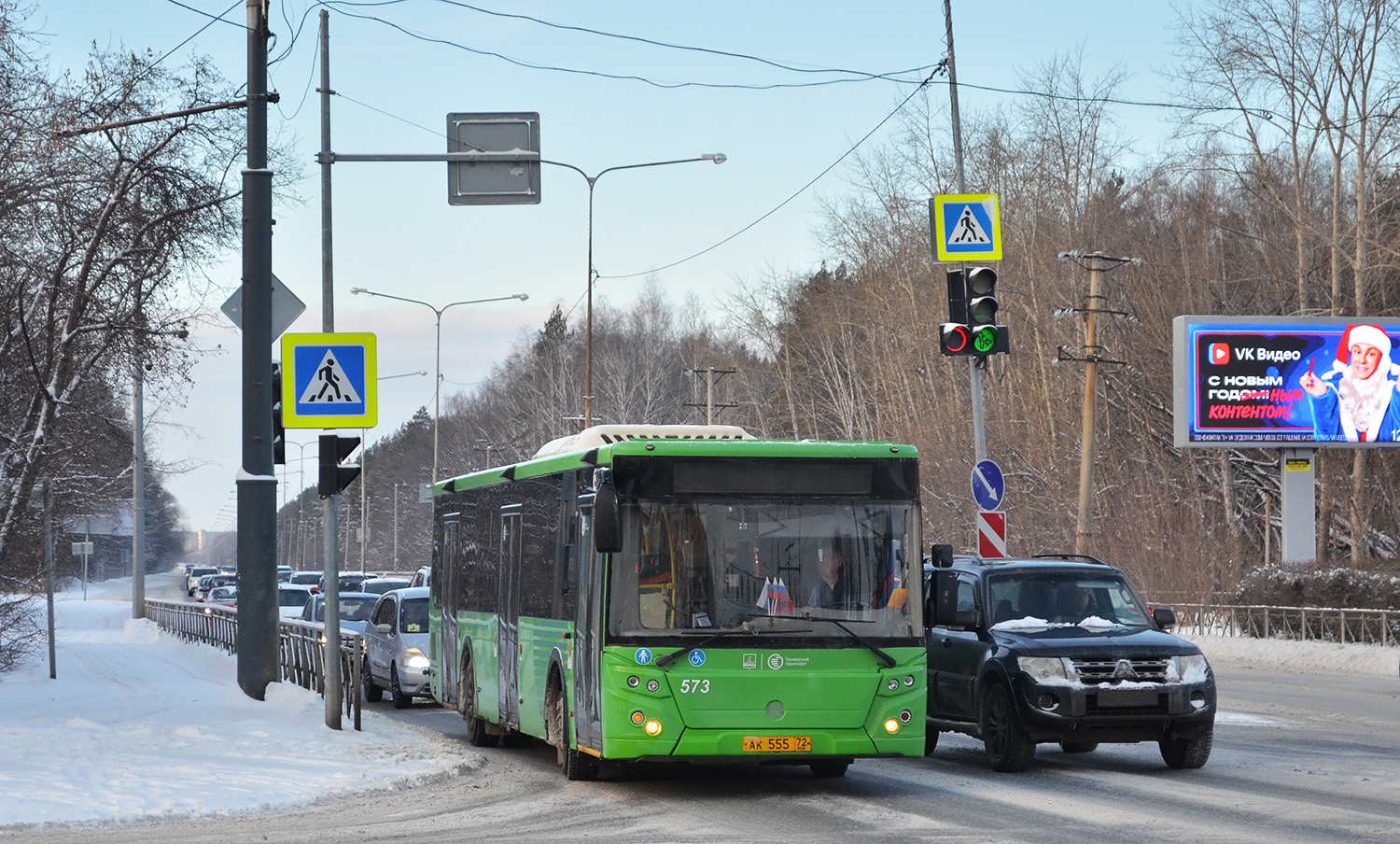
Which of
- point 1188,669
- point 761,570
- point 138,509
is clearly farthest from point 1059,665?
point 138,509

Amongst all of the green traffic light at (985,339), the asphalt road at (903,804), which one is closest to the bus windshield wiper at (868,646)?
the asphalt road at (903,804)

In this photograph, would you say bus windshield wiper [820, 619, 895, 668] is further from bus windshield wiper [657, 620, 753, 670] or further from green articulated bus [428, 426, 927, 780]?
bus windshield wiper [657, 620, 753, 670]

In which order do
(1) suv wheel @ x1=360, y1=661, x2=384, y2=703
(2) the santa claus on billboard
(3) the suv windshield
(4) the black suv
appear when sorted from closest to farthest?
(4) the black suv < (3) the suv windshield < (1) suv wheel @ x1=360, y1=661, x2=384, y2=703 < (2) the santa claus on billboard

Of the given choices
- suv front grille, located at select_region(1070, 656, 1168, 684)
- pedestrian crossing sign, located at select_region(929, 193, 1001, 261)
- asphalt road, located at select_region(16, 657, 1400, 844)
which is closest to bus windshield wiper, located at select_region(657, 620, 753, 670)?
asphalt road, located at select_region(16, 657, 1400, 844)

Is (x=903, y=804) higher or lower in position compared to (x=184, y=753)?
lower

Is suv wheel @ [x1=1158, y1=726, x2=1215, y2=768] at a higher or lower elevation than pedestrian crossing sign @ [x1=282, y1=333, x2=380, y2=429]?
lower

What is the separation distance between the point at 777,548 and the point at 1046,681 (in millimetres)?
2805

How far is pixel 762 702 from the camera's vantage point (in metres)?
12.2

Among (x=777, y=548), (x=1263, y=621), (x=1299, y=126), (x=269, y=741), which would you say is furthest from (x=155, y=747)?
(x=1299, y=126)

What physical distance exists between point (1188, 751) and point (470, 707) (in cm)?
719

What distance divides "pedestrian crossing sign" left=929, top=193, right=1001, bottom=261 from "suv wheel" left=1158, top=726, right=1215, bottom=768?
9.11 m

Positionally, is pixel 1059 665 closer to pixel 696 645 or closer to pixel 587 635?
pixel 696 645

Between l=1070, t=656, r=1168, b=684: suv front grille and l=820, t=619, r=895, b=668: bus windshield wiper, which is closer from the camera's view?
l=820, t=619, r=895, b=668: bus windshield wiper

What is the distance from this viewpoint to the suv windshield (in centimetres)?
1491
